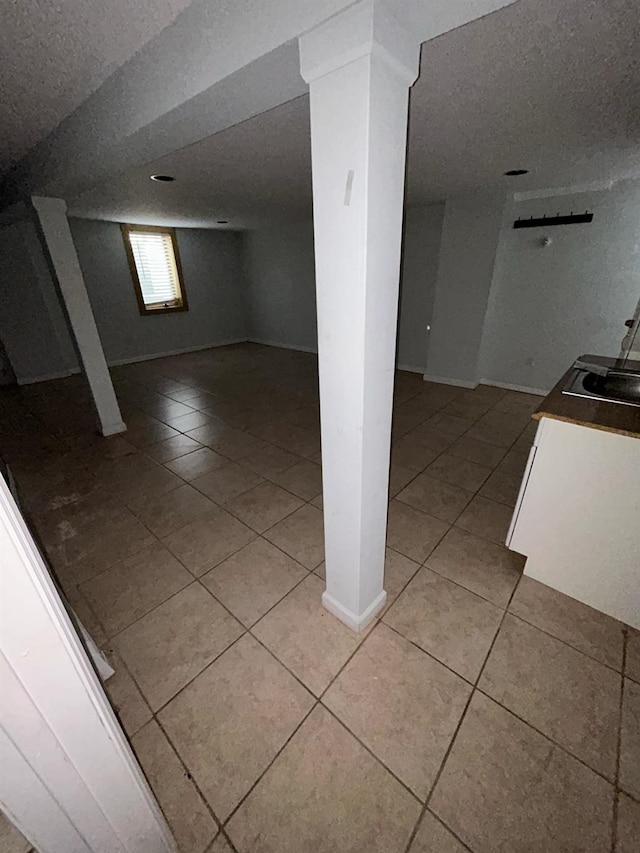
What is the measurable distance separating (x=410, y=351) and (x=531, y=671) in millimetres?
4298

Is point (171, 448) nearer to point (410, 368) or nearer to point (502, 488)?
point (502, 488)

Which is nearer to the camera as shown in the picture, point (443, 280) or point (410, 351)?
point (443, 280)

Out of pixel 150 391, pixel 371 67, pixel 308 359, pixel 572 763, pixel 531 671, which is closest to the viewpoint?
pixel 371 67

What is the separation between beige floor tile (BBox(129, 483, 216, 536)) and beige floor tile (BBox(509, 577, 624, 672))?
6.18 ft

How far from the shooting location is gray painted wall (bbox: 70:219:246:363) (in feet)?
17.6

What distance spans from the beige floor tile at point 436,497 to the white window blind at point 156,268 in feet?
19.3

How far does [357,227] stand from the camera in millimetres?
868

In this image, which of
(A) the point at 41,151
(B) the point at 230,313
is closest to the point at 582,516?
(A) the point at 41,151

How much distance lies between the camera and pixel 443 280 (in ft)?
13.6

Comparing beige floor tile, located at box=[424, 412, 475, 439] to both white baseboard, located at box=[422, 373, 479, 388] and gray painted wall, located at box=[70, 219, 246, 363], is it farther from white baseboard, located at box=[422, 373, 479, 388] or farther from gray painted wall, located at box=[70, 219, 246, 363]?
gray painted wall, located at box=[70, 219, 246, 363]

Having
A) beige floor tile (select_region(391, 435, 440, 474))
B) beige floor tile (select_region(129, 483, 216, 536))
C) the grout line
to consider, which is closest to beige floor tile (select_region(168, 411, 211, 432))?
beige floor tile (select_region(129, 483, 216, 536))

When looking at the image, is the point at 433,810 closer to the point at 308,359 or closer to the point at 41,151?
the point at 41,151

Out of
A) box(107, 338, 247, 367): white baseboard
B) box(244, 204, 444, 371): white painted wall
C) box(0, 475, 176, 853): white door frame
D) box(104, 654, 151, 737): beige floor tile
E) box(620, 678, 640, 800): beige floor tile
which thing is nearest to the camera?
box(0, 475, 176, 853): white door frame

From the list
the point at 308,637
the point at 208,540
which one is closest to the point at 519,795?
the point at 308,637
